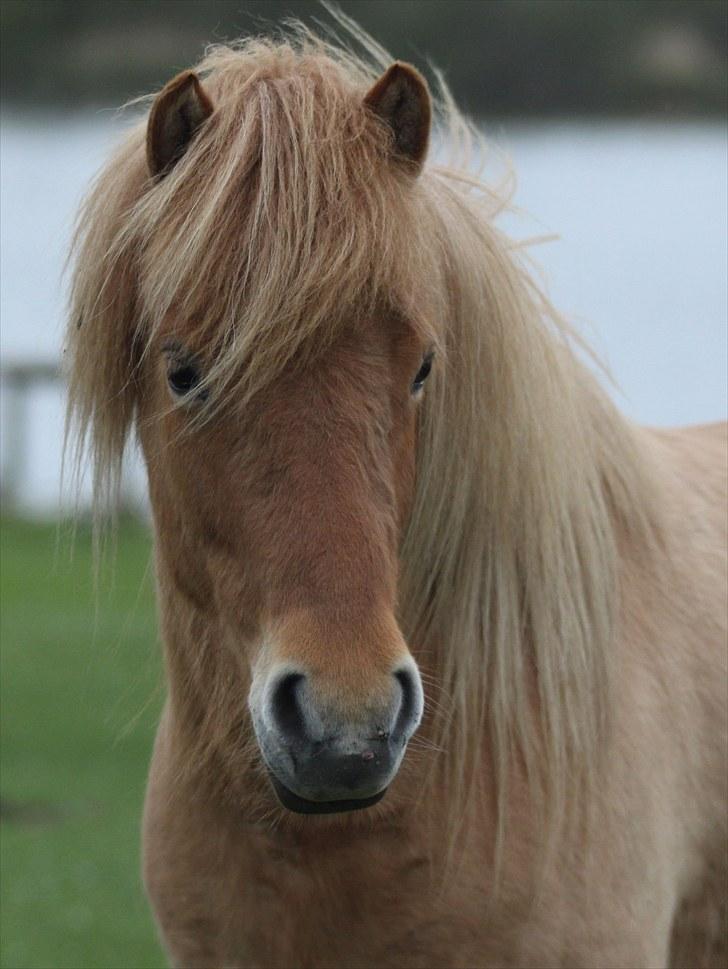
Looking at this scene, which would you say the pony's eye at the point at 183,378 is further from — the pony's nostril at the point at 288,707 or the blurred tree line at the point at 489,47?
the blurred tree line at the point at 489,47

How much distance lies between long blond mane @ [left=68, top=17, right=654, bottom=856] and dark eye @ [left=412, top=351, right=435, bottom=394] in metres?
0.04

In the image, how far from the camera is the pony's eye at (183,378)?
82.2 inches

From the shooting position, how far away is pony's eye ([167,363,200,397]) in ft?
6.85

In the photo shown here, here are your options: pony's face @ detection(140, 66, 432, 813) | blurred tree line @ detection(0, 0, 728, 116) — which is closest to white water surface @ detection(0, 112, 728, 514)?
blurred tree line @ detection(0, 0, 728, 116)

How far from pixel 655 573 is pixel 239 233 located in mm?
1035

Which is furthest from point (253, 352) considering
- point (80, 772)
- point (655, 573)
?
point (80, 772)

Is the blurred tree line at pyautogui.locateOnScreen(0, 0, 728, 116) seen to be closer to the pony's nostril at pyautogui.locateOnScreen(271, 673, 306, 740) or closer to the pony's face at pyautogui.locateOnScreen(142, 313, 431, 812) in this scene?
the pony's face at pyautogui.locateOnScreen(142, 313, 431, 812)

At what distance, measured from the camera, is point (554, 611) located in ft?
7.93

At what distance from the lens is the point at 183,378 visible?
2109mm

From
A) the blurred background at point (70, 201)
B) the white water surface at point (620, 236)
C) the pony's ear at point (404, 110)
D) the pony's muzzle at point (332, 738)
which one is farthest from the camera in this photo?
the white water surface at point (620, 236)

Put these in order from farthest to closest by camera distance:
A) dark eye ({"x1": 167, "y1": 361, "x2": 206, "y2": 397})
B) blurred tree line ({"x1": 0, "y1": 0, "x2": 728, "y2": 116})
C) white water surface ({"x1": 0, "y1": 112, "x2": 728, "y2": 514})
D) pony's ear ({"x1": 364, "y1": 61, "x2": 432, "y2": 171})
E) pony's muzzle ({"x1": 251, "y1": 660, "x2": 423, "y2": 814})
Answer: white water surface ({"x1": 0, "y1": 112, "x2": 728, "y2": 514}) < blurred tree line ({"x1": 0, "y1": 0, "x2": 728, "y2": 116}) < pony's ear ({"x1": 364, "y1": 61, "x2": 432, "y2": 171}) < dark eye ({"x1": 167, "y1": 361, "x2": 206, "y2": 397}) < pony's muzzle ({"x1": 251, "y1": 660, "x2": 423, "y2": 814})

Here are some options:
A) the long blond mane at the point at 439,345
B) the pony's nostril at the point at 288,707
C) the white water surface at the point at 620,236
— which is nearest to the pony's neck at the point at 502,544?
the long blond mane at the point at 439,345

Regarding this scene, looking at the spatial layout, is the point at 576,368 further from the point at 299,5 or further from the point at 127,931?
the point at 299,5

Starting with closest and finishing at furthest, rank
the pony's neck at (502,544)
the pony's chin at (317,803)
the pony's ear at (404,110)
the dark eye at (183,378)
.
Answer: the pony's chin at (317,803) → the dark eye at (183,378) → the pony's ear at (404,110) → the pony's neck at (502,544)
